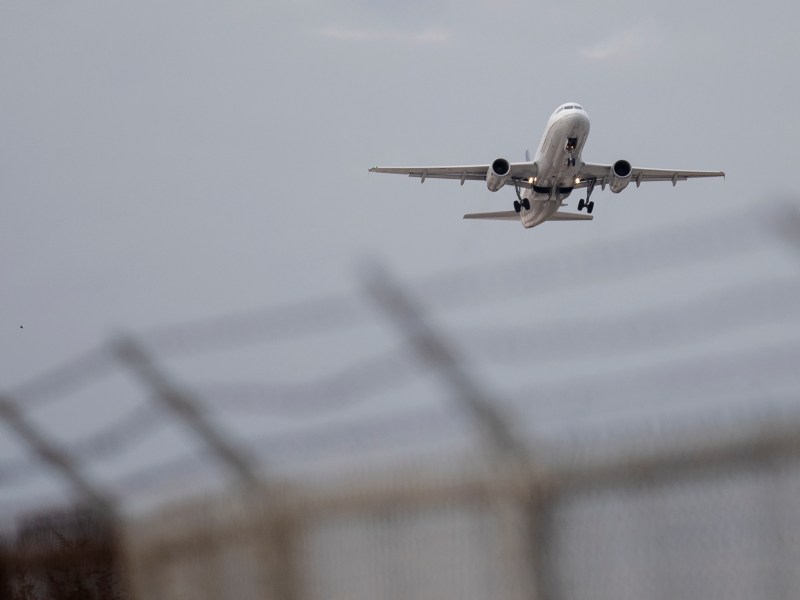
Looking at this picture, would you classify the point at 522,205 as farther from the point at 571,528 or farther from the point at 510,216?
the point at 571,528

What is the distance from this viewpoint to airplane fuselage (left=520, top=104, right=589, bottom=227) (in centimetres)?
4481

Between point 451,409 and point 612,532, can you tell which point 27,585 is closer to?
point 451,409

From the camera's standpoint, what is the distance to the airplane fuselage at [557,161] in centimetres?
4481

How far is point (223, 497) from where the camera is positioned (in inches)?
227

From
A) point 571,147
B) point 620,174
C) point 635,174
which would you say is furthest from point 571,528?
point 635,174

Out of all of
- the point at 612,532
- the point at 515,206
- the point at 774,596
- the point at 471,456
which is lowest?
the point at 774,596

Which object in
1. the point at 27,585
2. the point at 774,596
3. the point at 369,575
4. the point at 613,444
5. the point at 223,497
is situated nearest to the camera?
the point at 774,596

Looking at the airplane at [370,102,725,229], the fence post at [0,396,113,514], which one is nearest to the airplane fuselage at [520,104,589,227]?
the airplane at [370,102,725,229]

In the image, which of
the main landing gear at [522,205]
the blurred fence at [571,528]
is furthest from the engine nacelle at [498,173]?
the blurred fence at [571,528]

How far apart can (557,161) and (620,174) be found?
2659mm

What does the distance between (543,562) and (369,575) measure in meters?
0.94

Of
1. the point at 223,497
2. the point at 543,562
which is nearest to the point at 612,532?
the point at 543,562

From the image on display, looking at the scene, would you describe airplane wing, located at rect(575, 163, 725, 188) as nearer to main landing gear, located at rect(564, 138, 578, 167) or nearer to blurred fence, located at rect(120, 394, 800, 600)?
main landing gear, located at rect(564, 138, 578, 167)

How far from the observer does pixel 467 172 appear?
164 feet
